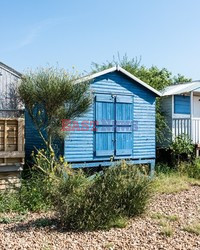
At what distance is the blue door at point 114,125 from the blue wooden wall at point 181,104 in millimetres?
4022

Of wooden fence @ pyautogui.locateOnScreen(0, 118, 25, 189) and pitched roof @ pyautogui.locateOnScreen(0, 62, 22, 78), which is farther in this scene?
pitched roof @ pyautogui.locateOnScreen(0, 62, 22, 78)

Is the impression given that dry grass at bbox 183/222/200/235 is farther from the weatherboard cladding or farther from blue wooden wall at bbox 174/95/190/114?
blue wooden wall at bbox 174/95/190/114

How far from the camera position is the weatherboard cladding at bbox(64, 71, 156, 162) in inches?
408

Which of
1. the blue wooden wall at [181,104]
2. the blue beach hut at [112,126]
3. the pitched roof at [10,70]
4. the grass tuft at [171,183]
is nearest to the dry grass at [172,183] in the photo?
the grass tuft at [171,183]

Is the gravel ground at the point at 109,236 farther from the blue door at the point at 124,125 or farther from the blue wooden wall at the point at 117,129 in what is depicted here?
the blue door at the point at 124,125

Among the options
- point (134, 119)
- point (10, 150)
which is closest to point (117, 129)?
point (134, 119)

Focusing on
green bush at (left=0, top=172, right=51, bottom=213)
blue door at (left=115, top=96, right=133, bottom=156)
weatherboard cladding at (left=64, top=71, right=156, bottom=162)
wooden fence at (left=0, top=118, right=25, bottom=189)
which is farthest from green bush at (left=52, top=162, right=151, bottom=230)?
blue door at (left=115, top=96, right=133, bottom=156)

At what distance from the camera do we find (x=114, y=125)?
436 inches

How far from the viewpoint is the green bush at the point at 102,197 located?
237 inches

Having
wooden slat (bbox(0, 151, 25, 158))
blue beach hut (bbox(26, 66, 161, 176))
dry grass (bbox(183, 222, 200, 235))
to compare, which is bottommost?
dry grass (bbox(183, 222, 200, 235))

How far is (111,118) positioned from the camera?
1101cm

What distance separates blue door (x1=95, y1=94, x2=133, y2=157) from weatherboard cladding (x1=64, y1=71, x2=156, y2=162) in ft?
0.60

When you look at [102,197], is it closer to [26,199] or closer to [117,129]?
[26,199]

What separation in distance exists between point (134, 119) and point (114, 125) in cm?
100
